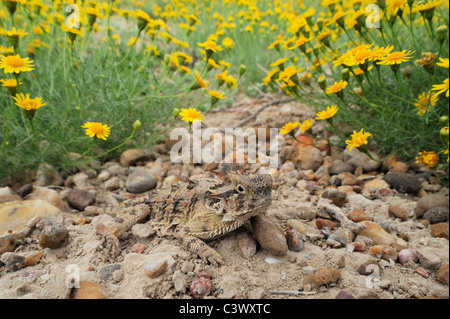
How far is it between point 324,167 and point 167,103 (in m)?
2.51

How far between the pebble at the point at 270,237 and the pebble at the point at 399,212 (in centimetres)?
128

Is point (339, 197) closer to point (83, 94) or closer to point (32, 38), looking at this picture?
point (83, 94)

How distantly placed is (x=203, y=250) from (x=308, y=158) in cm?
211

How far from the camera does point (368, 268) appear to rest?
2305 mm

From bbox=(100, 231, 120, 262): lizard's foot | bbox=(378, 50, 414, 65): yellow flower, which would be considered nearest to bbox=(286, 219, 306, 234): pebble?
bbox=(100, 231, 120, 262): lizard's foot

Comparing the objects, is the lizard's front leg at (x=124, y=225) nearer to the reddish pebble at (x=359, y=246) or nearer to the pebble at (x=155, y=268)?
the pebble at (x=155, y=268)

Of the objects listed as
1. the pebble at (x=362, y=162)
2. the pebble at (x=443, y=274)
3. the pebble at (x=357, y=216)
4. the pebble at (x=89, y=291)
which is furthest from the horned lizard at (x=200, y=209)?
the pebble at (x=362, y=162)

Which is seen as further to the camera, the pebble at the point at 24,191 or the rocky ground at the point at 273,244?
the pebble at the point at 24,191

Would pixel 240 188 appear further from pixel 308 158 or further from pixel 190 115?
pixel 308 158

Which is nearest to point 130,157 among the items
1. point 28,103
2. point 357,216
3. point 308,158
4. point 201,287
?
point 28,103

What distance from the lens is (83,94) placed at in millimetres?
4129

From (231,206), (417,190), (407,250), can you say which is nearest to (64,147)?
(231,206)

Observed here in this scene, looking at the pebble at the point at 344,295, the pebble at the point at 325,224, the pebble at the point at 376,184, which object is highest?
the pebble at the point at 376,184

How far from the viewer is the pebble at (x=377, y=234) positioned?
2.70 meters
